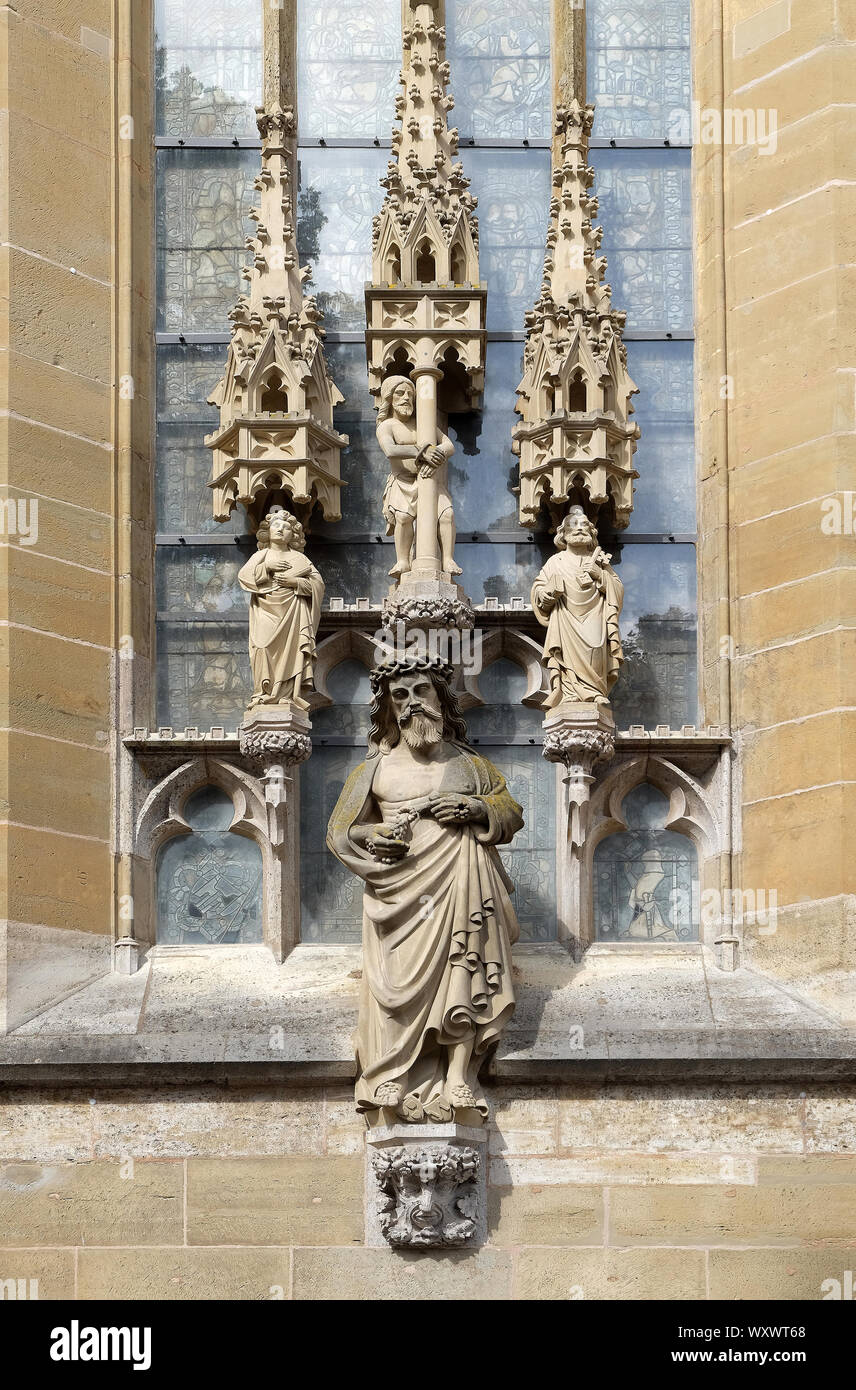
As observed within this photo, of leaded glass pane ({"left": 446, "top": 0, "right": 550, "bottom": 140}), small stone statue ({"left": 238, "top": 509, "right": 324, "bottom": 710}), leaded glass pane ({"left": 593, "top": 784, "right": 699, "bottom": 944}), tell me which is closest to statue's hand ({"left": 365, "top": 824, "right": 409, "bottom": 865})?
small stone statue ({"left": 238, "top": 509, "right": 324, "bottom": 710})

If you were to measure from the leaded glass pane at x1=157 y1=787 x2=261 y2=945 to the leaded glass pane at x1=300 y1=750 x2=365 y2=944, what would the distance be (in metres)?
0.23

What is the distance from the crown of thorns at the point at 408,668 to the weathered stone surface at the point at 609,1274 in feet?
8.21

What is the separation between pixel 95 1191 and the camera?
1266 centimetres

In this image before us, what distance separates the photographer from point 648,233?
1491 centimetres

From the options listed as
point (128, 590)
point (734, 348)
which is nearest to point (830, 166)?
point (734, 348)

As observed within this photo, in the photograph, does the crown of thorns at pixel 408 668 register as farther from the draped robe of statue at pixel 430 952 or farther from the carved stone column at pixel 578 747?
the carved stone column at pixel 578 747

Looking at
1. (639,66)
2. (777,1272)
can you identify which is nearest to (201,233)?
(639,66)

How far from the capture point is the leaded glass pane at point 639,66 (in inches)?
594

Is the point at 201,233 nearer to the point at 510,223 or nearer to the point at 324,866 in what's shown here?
the point at 510,223

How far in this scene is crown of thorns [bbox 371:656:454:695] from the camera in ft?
42.4

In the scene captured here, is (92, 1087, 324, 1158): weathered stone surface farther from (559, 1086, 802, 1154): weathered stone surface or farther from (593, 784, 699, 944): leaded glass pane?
(593, 784, 699, 944): leaded glass pane

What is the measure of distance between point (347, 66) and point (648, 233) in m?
1.78

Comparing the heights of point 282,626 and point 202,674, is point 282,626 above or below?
above

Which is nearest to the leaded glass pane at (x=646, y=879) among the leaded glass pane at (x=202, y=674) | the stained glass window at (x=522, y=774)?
the stained glass window at (x=522, y=774)
